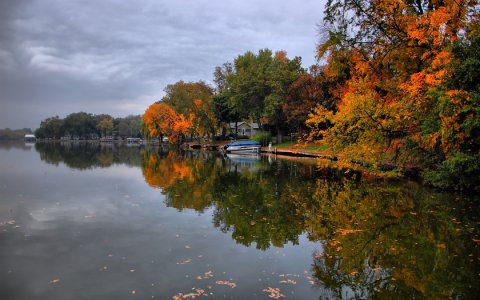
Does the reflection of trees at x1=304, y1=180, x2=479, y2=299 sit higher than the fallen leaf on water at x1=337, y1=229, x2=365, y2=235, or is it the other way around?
the fallen leaf on water at x1=337, y1=229, x2=365, y2=235

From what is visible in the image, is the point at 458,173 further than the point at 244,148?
No

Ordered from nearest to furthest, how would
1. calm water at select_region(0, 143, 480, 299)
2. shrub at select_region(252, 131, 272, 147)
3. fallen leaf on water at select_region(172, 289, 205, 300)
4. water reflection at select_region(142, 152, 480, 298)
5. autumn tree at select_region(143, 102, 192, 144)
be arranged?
fallen leaf on water at select_region(172, 289, 205, 300)
calm water at select_region(0, 143, 480, 299)
water reflection at select_region(142, 152, 480, 298)
shrub at select_region(252, 131, 272, 147)
autumn tree at select_region(143, 102, 192, 144)

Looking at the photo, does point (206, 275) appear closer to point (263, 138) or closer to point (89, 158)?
point (89, 158)

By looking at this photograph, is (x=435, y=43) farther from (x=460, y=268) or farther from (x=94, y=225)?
(x=94, y=225)

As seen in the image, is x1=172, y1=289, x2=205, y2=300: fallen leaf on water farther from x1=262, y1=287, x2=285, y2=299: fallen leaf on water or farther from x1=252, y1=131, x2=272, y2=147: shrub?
x1=252, y1=131, x2=272, y2=147: shrub

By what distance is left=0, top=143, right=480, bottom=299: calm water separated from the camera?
296 inches

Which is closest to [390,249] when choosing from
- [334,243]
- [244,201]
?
[334,243]

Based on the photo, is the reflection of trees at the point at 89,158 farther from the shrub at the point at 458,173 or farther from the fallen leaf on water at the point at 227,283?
the fallen leaf on water at the point at 227,283

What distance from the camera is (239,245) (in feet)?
34.3

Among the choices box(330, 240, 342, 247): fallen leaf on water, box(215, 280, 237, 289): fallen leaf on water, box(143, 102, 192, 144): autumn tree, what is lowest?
box(330, 240, 342, 247): fallen leaf on water

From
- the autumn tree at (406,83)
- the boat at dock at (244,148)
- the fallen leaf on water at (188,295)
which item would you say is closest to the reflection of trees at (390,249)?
the fallen leaf on water at (188,295)

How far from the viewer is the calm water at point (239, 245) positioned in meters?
7.52

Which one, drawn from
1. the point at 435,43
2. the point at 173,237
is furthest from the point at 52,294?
the point at 435,43

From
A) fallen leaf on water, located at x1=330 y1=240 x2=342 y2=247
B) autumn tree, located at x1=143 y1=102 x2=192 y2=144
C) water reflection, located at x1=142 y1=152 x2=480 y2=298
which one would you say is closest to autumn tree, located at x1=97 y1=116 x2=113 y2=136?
autumn tree, located at x1=143 y1=102 x2=192 y2=144
